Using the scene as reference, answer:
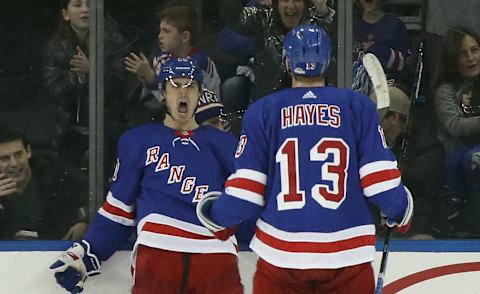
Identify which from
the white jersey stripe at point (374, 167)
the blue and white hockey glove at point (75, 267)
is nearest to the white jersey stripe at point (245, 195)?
the white jersey stripe at point (374, 167)

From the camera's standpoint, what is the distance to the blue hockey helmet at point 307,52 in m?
2.86

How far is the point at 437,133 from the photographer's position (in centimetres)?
370

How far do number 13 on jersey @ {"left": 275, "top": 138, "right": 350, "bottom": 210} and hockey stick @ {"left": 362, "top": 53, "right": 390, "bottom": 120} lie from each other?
19.5 inches

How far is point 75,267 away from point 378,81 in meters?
1.10

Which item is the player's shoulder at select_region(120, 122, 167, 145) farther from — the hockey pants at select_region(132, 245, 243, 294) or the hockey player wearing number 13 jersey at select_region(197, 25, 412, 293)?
the hockey player wearing number 13 jersey at select_region(197, 25, 412, 293)

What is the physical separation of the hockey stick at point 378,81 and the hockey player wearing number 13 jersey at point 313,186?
1.36 ft

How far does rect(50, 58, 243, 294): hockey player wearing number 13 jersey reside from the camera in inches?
132

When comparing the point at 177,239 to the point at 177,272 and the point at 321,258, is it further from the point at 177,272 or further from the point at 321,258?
the point at 321,258

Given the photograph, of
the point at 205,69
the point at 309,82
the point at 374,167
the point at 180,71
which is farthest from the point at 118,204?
the point at 374,167

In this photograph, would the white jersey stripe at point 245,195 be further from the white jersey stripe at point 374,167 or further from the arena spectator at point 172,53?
the arena spectator at point 172,53

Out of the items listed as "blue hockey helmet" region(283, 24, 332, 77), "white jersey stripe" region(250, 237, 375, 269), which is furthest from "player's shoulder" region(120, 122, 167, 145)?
"white jersey stripe" region(250, 237, 375, 269)

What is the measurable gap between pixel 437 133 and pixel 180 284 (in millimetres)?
1019

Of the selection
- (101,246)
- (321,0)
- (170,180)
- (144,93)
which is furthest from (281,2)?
(101,246)

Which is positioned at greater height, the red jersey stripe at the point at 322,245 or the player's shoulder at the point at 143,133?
the player's shoulder at the point at 143,133
